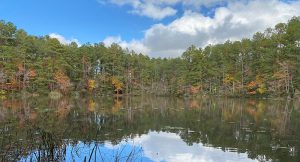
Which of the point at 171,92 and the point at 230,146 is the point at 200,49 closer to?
the point at 171,92

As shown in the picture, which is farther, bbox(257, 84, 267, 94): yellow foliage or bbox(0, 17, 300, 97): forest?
bbox(257, 84, 267, 94): yellow foliage

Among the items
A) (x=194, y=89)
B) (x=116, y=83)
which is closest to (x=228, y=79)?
(x=194, y=89)

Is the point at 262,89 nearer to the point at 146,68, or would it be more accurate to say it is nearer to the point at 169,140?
the point at 146,68

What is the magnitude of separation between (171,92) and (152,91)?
838 centimetres

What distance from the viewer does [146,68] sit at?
81938mm

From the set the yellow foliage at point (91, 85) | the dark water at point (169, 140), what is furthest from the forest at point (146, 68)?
the dark water at point (169, 140)

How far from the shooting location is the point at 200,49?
7238cm

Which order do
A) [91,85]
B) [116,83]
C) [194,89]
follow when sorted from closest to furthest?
[91,85] → [116,83] → [194,89]

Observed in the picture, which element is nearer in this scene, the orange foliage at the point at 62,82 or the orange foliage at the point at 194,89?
the orange foliage at the point at 62,82

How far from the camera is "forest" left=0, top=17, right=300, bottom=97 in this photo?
49188mm

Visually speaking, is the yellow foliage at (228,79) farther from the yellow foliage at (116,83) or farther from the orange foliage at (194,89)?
the yellow foliage at (116,83)

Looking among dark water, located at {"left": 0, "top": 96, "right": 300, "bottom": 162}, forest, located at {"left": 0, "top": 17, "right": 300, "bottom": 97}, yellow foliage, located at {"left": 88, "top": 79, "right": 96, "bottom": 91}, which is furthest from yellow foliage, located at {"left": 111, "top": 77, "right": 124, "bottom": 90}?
dark water, located at {"left": 0, "top": 96, "right": 300, "bottom": 162}

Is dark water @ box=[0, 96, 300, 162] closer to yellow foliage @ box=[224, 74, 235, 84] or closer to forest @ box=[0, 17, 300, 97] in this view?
forest @ box=[0, 17, 300, 97]

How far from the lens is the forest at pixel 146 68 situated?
49188mm
